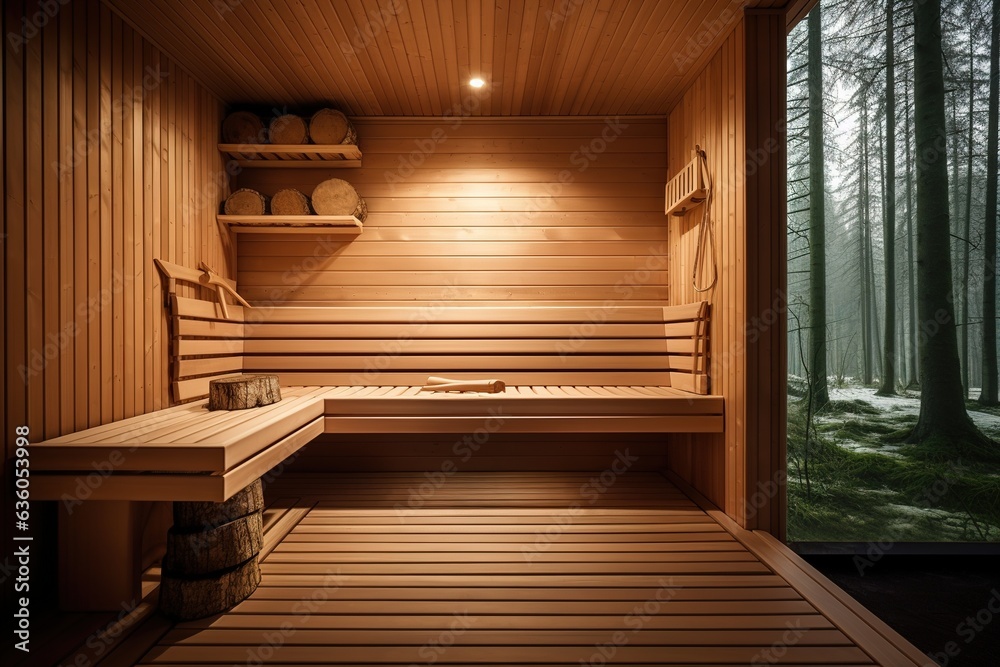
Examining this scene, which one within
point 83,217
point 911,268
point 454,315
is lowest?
point 454,315

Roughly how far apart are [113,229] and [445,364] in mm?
2109

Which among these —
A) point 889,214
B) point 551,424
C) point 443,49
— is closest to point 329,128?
point 443,49

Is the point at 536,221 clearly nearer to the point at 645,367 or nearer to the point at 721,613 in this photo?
the point at 645,367

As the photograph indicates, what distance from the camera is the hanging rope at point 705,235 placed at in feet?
9.52

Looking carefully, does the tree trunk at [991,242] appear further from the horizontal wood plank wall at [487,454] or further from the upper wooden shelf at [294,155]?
the upper wooden shelf at [294,155]

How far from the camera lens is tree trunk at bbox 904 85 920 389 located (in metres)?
4.47

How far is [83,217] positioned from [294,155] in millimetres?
1672

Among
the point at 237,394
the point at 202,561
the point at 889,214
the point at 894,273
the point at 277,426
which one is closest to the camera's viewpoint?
the point at 202,561

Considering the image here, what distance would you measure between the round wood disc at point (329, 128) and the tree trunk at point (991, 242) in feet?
17.6

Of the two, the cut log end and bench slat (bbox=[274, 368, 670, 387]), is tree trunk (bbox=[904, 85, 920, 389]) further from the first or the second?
the cut log end

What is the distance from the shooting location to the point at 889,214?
15.4 feet

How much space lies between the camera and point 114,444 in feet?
5.28

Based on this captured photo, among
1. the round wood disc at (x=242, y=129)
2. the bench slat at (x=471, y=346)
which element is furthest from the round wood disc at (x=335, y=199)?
the bench slat at (x=471, y=346)

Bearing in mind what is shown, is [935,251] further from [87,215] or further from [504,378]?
[87,215]
